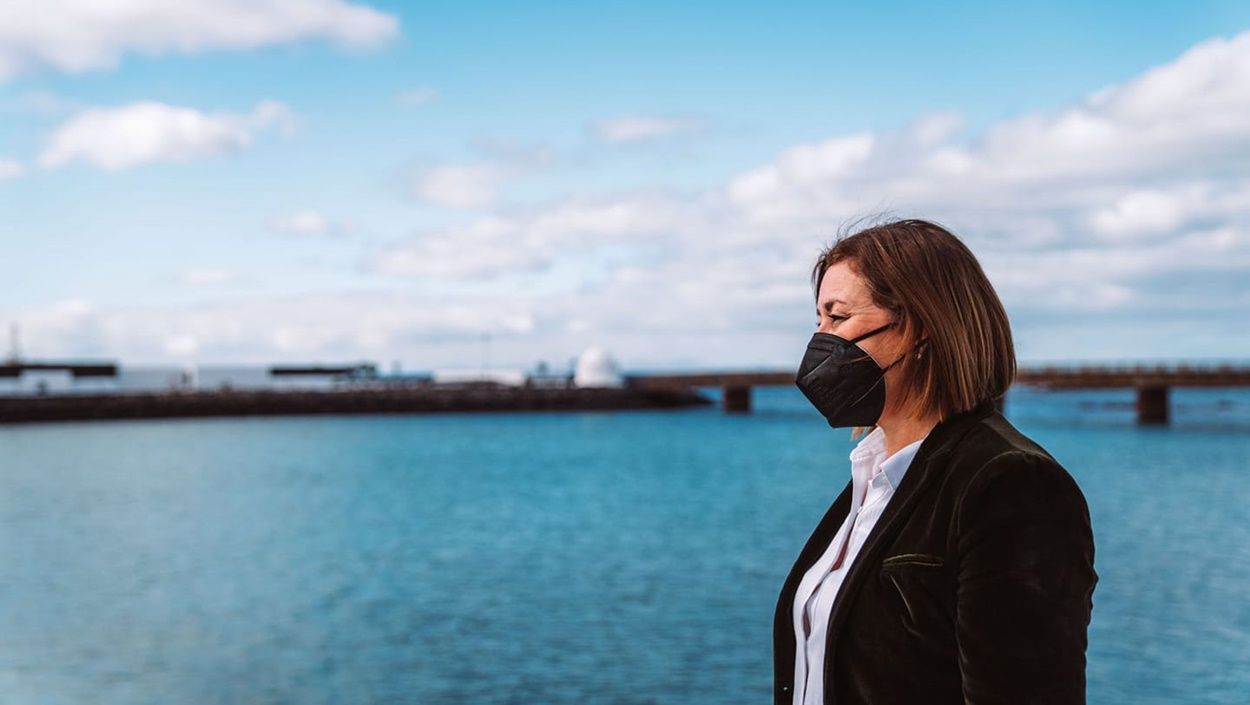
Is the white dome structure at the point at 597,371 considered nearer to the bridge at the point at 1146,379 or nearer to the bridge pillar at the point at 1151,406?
the bridge at the point at 1146,379

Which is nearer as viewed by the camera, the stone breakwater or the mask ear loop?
the mask ear loop

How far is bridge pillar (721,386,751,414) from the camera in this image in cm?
9950

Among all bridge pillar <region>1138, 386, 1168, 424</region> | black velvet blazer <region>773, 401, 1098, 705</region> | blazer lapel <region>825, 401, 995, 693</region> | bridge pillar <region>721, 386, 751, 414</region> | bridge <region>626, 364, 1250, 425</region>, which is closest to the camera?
black velvet blazer <region>773, 401, 1098, 705</region>

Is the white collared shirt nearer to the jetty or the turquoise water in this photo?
the turquoise water

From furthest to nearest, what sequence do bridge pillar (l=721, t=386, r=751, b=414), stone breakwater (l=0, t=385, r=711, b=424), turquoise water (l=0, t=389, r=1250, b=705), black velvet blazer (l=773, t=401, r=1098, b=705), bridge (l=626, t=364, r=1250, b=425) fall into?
bridge pillar (l=721, t=386, r=751, b=414) → stone breakwater (l=0, t=385, r=711, b=424) → bridge (l=626, t=364, r=1250, b=425) → turquoise water (l=0, t=389, r=1250, b=705) → black velvet blazer (l=773, t=401, r=1098, b=705)

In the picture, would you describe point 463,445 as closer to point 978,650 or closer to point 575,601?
point 575,601

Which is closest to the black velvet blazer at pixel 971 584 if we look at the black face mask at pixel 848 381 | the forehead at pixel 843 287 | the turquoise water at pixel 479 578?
the black face mask at pixel 848 381

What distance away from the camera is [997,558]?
1.76 m

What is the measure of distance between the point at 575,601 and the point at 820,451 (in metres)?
39.8

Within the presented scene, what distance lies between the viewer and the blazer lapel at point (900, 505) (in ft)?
6.39

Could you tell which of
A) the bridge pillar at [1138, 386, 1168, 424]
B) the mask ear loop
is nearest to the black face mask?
the mask ear loop

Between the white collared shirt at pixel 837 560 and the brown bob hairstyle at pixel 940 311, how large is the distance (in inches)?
5.2

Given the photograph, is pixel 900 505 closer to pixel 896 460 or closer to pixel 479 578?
pixel 896 460

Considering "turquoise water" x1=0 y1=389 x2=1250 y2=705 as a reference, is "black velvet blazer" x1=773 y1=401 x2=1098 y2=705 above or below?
above
